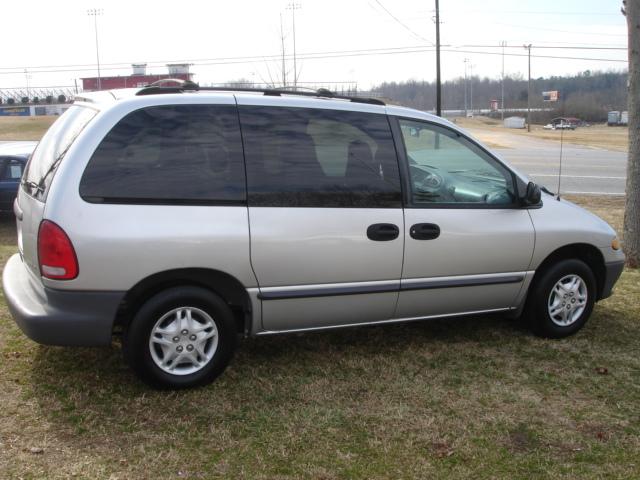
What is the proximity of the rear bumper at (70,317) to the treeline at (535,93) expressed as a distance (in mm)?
87961

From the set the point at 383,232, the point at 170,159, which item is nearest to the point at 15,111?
the point at 170,159

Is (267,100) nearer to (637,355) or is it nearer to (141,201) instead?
(141,201)

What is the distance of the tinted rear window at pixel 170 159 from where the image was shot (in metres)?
3.69

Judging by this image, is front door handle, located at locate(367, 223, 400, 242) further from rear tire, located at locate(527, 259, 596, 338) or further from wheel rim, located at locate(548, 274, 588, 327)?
wheel rim, located at locate(548, 274, 588, 327)

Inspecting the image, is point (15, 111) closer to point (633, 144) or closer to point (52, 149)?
point (633, 144)

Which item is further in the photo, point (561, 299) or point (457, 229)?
point (561, 299)

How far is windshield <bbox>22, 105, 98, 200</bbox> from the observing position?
382cm

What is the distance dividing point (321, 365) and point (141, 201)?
169 cm

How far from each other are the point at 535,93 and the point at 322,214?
12471cm

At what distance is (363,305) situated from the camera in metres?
4.41

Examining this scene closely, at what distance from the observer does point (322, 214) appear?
13.7ft

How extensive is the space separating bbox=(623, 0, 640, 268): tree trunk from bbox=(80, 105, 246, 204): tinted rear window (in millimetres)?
5002

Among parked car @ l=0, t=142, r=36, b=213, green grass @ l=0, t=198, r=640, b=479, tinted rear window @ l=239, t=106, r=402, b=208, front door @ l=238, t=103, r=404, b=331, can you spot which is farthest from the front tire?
parked car @ l=0, t=142, r=36, b=213

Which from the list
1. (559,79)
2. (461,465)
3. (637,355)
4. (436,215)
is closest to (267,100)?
(436,215)
